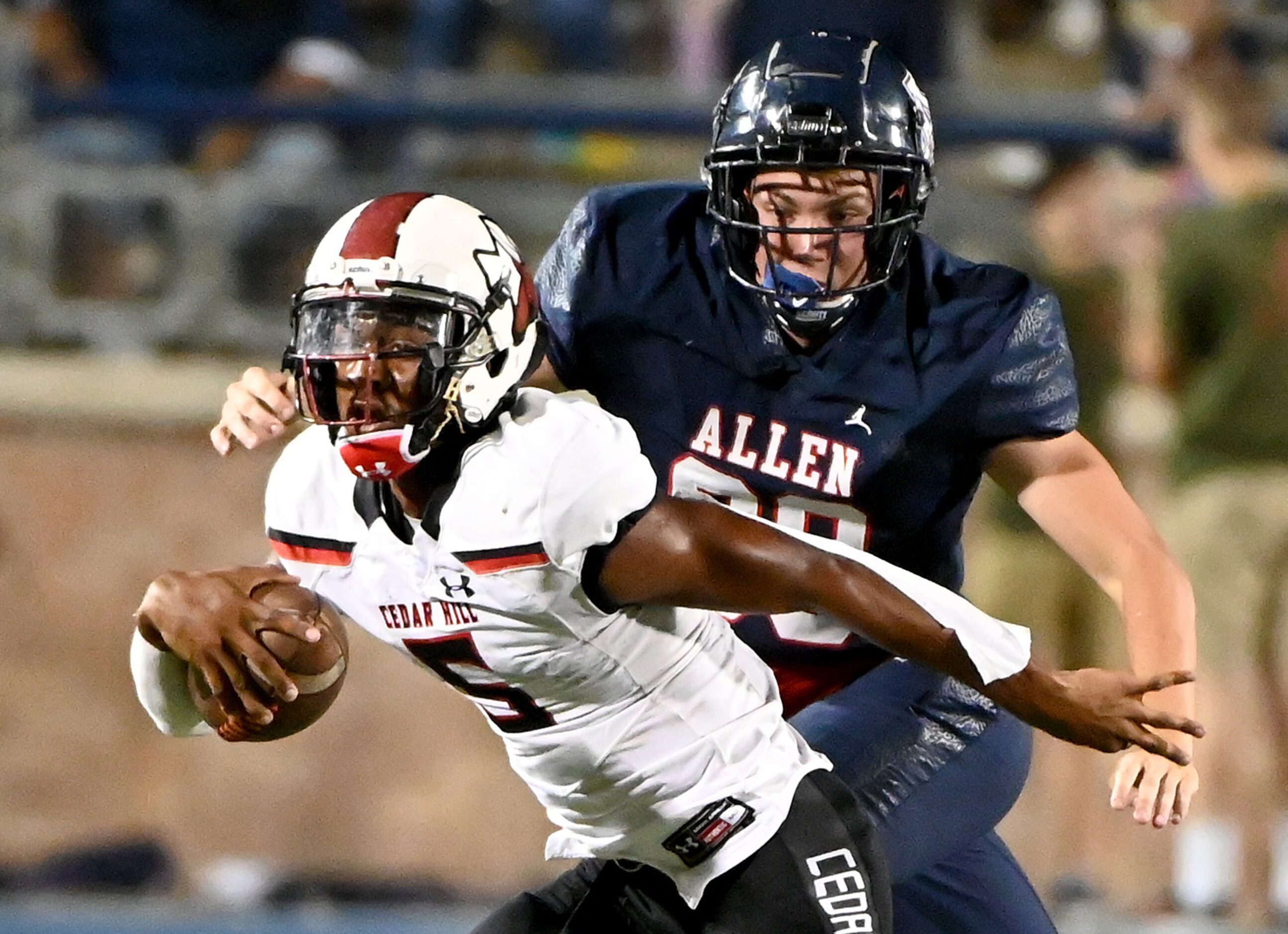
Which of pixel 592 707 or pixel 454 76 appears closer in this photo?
pixel 592 707

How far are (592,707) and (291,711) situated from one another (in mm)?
348

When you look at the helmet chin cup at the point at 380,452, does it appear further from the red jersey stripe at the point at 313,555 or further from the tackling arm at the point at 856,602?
the tackling arm at the point at 856,602

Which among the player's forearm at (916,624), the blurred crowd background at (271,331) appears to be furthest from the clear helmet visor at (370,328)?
the blurred crowd background at (271,331)

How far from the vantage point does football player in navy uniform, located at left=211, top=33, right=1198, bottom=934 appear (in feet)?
8.34

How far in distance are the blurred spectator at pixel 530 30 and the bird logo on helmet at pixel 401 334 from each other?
3.76m

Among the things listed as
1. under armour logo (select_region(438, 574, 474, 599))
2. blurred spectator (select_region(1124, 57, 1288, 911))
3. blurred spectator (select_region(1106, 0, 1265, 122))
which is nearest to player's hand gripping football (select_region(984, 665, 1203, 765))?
under armour logo (select_region(438, 574, 474, 599))

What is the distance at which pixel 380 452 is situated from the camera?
213cm

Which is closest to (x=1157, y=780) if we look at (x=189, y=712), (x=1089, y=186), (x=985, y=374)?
(x=985, y=374)

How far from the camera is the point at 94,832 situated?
17.9 feet

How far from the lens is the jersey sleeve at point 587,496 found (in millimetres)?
2100

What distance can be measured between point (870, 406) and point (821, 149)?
34 centimetres

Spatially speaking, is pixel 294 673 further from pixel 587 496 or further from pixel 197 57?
pixel 197 57

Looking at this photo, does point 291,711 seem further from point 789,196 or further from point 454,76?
point 454,76

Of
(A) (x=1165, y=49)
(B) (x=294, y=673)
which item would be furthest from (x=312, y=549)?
(A) (x=1165, y=49)
